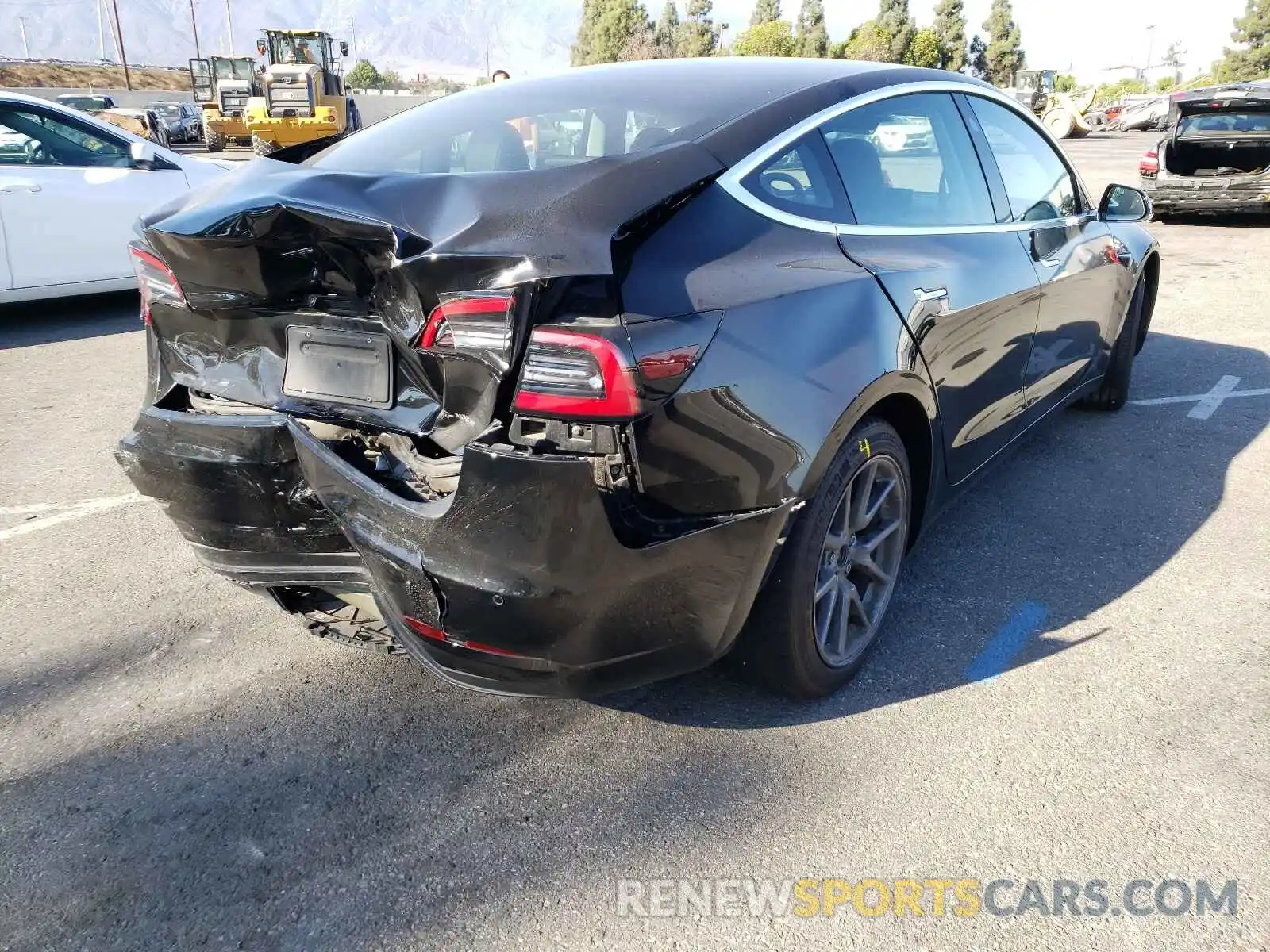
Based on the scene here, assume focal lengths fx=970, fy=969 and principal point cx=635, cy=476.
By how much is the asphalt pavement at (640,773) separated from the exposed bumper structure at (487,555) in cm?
36

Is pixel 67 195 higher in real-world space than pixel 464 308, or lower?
lower

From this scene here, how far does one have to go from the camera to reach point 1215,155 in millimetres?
12812

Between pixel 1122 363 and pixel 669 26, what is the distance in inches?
3042

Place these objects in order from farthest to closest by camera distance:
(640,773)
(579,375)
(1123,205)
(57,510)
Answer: (1123,205) → (57,510) → (640,773) → (579,375)

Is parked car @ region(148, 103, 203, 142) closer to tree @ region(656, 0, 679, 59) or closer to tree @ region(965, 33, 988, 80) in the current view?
tree @ region(656, 0, 679, 59)

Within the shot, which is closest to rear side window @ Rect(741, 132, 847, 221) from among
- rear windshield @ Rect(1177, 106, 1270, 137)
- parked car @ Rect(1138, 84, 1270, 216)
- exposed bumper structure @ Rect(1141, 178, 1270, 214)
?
exposed bumper structure @ Rect(1141, 178, 1270, 214)

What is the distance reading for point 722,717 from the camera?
8.62 feet

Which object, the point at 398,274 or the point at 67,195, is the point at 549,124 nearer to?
the point at 398,274

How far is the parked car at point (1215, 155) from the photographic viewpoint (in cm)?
1194

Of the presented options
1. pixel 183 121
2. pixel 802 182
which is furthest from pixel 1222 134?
pixel 183 121

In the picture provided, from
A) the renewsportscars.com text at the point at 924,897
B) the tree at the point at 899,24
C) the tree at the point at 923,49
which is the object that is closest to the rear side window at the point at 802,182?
the renewsportscars.com text at the point at 924,897

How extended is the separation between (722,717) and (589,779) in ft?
1.42

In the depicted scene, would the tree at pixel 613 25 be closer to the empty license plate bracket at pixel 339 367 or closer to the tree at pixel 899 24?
the tree at pixel 899 24

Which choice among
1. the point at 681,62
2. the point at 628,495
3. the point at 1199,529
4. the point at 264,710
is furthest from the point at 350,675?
the point at 1199,529
